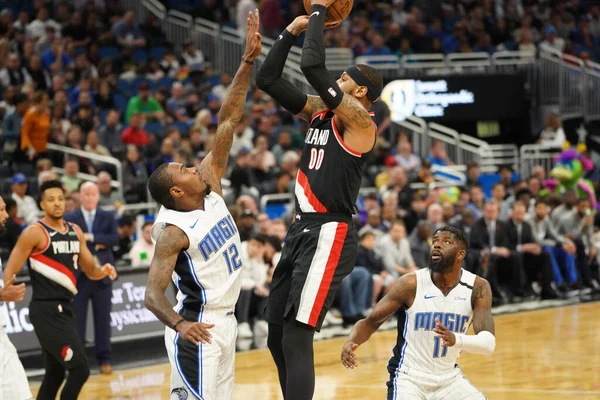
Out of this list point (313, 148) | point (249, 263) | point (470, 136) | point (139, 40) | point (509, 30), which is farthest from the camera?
point (509, 30)

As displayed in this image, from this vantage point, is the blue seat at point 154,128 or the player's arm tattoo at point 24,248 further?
the blue seat at point 154,128

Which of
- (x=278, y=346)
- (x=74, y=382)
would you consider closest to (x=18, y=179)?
(x=74, y=382)

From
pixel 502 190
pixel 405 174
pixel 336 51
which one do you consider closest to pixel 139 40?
pixel 336 51

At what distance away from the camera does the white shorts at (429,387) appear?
6.35 m

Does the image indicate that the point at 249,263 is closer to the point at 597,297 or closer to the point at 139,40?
the point at 597,297

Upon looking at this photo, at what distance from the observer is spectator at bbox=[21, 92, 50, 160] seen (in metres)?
14.6

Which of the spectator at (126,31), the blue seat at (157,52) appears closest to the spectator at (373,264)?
the spectator at (126,31)

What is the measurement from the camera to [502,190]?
1694 cm

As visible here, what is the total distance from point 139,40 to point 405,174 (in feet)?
18.9

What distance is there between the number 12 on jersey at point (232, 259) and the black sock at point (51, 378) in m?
2.86

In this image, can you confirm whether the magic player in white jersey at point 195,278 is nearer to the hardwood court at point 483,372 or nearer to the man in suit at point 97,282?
the hardwood court at point 483,372

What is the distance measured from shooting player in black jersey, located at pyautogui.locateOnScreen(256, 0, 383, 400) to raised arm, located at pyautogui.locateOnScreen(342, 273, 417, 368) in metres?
0.29

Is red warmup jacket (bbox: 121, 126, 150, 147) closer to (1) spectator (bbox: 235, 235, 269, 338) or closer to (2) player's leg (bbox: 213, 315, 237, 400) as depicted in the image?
(1) spectator (bbox: 235, 235, 269, 338)

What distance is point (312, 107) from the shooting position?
21.2 feet
